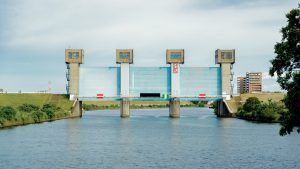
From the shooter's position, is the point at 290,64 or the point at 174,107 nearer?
the point at 290,64

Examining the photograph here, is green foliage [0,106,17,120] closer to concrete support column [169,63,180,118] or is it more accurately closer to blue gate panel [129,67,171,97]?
blue gate panel [129,67,171,97]

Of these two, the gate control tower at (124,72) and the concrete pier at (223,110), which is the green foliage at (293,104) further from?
the concrete pier at (223,110)

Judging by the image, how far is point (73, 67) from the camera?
17075 centimetres

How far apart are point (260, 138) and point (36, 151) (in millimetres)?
38067

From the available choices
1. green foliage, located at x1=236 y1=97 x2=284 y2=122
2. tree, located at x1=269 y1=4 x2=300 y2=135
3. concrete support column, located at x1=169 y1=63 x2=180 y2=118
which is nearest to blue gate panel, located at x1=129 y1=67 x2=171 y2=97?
concrete support column, located at x1=169 y1=63 x2=180 y2=118

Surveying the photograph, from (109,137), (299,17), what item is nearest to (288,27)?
(299,17)

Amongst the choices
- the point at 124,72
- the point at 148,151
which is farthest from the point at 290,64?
the point at 124,72

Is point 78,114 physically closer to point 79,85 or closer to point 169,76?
point 79,85

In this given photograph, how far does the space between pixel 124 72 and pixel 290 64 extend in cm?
13184

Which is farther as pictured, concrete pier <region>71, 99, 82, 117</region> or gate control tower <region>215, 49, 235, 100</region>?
gate control tower <region>215, 49, 235, 100</region>

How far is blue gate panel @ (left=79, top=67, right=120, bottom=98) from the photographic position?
167625mm

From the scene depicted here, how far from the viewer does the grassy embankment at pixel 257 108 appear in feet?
437

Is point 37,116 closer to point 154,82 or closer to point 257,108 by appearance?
point 154,82

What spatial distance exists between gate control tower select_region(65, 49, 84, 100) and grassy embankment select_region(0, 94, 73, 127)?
4.24 metres
